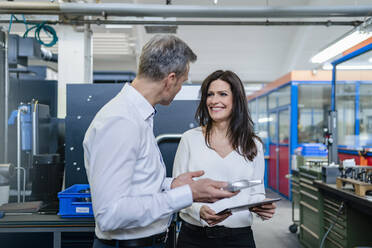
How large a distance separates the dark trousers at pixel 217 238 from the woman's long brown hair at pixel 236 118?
39 cm

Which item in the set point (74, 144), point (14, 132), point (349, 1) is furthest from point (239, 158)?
point (349, 1)

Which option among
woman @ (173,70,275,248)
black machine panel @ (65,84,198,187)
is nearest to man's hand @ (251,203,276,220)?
woman @ (173,70,275,248)

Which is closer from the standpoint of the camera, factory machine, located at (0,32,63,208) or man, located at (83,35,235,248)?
man, located at (83,35,235,248)

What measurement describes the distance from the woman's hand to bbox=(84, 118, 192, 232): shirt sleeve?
50 cm

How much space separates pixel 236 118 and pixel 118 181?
1.03 meters

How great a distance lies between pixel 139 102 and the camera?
3.61 ft

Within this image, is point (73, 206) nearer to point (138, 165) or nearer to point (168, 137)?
point (168, 137)

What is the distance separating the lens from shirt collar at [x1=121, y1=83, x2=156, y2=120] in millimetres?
1093

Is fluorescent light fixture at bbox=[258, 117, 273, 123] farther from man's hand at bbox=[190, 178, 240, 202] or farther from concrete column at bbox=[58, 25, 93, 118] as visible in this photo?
man's hand at bbox=[190, 178, 240, 202]

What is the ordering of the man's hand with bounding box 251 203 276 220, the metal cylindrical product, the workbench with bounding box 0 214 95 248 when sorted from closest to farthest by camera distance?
1. the man's hand with bounding box 251 203 276 220
2. the workbench with bounding box 0 214 95 248
3. the metal cylindrical product

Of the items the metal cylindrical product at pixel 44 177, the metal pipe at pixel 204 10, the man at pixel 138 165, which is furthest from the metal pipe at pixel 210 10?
the man at pixel 138 165

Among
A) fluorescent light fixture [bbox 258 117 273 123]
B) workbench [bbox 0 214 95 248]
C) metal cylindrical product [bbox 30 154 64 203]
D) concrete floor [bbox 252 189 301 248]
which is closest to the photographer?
workbench [bbox 0 214 95 248]

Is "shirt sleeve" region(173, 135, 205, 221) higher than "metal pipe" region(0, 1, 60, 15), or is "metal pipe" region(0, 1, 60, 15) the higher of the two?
"metal pipe" region(0, 1, 60, 15)

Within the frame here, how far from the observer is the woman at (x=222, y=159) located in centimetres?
159
